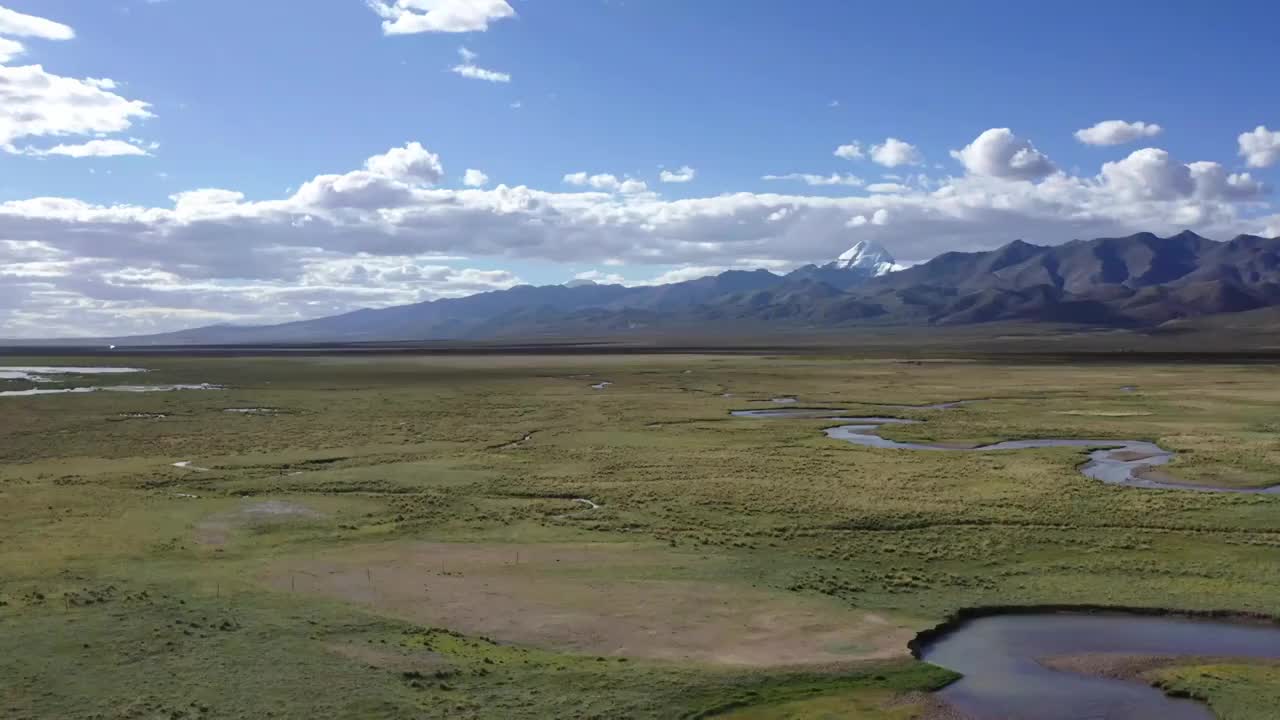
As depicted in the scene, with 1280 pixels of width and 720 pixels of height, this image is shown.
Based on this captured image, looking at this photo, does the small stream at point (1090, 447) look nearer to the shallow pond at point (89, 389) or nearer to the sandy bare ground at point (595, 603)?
the sandy bare ground at point (595, 603)

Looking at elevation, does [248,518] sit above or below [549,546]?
above

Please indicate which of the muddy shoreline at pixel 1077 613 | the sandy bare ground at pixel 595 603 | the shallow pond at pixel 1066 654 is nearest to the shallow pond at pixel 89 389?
the sandy bare ground at pixel 595 603

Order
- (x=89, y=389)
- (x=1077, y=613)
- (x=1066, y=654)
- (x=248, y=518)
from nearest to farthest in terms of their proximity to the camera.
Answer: (x=1066, y=654) → (x=1077, y=613) → (x=248, y=518) → (x=89, y=389)

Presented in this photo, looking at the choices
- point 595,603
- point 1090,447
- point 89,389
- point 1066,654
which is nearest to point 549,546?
point 595,603

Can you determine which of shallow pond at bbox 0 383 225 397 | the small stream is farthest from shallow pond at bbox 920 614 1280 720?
shallow pond at bbox 0 383 225 397

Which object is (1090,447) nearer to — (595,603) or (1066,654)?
(1066,654)

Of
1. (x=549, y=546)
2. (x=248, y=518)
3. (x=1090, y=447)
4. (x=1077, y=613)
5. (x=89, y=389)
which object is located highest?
(x=89, y=389)

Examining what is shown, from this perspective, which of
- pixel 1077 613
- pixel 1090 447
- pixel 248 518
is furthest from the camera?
pixel 1090 447
